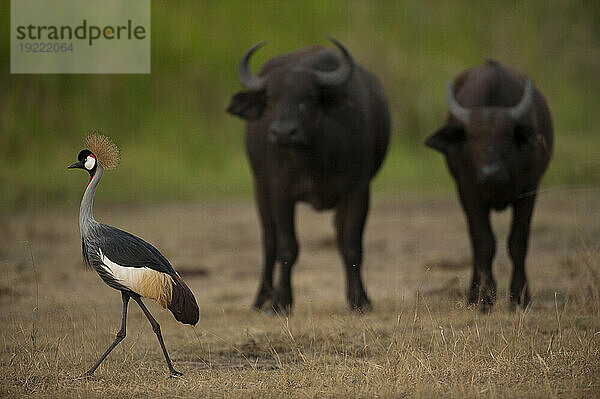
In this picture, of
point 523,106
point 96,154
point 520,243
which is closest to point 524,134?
point 523,106

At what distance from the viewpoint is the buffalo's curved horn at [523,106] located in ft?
27.5

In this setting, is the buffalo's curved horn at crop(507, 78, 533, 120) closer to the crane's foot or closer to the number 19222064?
the crane's foot

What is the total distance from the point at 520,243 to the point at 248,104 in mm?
2638

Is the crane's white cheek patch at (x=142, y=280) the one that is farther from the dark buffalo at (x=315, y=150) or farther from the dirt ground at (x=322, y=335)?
the dark buffalo at (x=315, y=150)

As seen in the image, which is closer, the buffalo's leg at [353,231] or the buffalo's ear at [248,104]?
the buffalo's leg at [353,231]

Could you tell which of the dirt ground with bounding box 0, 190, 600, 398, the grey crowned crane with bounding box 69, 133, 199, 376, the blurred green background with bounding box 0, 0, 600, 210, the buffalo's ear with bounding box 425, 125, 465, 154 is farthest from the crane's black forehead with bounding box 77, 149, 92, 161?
the blurred green background with bounding box 0, 0, 600, 210

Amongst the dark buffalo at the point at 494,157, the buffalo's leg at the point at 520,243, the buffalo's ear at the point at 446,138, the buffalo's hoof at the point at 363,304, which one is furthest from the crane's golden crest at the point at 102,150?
the buffalo's leg at the point at 520,243

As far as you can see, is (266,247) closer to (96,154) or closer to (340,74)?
(340,74)

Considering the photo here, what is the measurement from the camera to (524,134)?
8.37 meters

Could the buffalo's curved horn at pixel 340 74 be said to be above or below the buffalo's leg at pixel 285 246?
above

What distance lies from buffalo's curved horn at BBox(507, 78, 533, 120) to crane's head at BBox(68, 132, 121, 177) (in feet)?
12.6

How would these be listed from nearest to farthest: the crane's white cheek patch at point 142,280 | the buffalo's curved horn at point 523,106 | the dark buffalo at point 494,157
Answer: the crane's white cheek patch at point 142,280 → the dark buffalo at point 494,157 → the buffalo's curved horn at point 523,106

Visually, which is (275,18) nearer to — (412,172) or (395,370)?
(412,172)

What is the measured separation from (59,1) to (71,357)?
10.8 m
